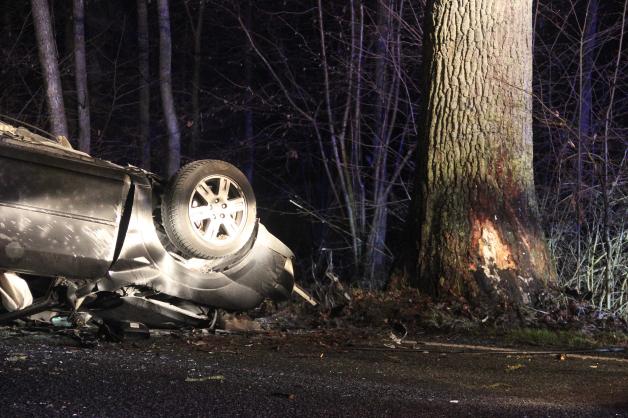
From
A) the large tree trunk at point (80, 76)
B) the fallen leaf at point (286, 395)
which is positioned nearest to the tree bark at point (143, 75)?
the large tree trunk at point (80, 76)

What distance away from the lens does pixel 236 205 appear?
6812mm

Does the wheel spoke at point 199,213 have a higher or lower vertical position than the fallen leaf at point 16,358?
higher

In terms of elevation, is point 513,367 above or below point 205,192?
below

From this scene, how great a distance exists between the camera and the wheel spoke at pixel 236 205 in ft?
22.2

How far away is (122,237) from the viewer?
20.8ft

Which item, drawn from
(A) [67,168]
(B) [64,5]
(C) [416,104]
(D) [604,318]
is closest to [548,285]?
(D) [604,318]

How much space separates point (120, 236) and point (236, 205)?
977 millimetres

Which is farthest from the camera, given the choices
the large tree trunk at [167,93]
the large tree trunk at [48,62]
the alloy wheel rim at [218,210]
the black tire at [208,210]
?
the large tree trunk at [167,93]

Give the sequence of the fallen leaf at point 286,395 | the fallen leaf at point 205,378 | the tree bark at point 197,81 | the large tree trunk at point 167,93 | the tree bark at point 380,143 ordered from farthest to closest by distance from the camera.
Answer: the tree bark at point 197,81 → the large tree trunk at point 167,93 → the tree bark at point 380,143 → the fallen leaf at point 205,378 → the fallen leaf at point 286,395

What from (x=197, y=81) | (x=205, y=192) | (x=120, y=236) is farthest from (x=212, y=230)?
(x=197, y=81)

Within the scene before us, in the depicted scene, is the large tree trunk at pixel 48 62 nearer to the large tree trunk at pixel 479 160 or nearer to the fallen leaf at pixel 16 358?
the large tree trunk at pixel 479 160

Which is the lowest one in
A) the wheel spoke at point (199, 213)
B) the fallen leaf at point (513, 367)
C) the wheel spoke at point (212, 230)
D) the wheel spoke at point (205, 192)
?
the fallen leaf at point (513, 367)

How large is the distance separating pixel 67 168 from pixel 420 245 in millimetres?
3512

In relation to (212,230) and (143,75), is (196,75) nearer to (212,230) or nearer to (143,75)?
(143,75)
